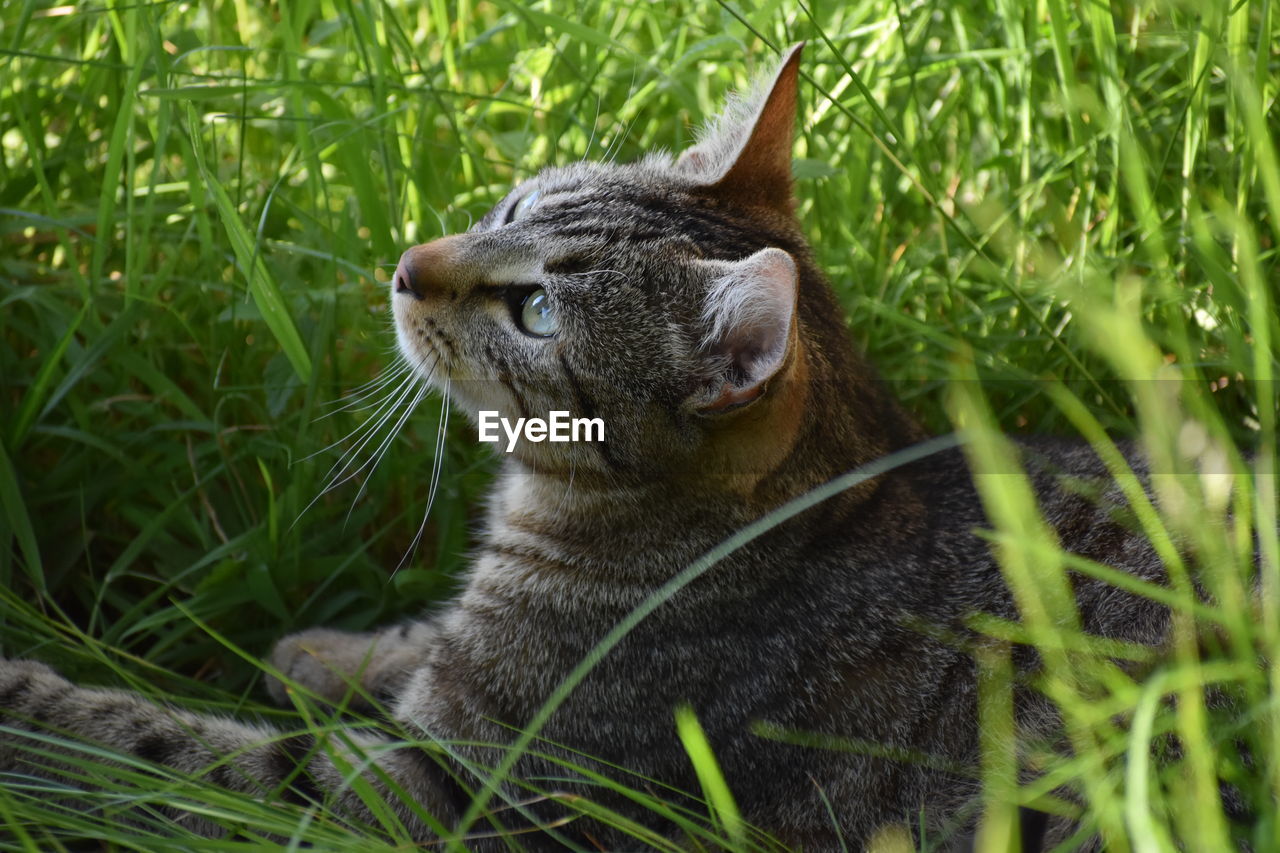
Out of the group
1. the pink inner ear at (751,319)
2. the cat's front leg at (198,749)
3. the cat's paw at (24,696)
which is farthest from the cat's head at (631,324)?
the cat's paw at (24,696)

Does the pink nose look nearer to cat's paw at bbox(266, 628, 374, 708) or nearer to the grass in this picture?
the grass

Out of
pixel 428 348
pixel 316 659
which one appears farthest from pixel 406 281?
pixel 316 659

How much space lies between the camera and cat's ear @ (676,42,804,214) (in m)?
2.40

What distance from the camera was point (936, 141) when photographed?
3279 mm

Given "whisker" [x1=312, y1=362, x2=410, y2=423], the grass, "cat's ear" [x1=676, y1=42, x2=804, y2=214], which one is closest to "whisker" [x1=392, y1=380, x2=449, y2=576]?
the grass

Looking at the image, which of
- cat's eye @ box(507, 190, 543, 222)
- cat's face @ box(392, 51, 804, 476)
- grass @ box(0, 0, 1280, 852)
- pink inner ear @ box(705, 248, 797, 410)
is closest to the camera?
pink inner ear @ box(705, 248, 797, 410)

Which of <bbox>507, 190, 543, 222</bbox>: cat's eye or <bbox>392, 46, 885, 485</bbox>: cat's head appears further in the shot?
<bbox>507, 190, 543, 222</bbox>: cat's eye

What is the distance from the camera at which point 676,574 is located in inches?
87.8

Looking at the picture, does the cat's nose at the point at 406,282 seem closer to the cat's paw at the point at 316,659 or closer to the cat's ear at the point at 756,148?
the cat's ear at the point at 756,148

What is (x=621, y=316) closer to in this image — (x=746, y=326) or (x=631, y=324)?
(x=631, y=324)

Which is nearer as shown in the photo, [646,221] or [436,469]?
[646,221]

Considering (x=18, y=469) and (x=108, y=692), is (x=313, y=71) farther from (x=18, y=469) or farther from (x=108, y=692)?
(x=108, y=692)

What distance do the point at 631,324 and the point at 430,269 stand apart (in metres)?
0.42

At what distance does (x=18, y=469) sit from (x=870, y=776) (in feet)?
6.51
